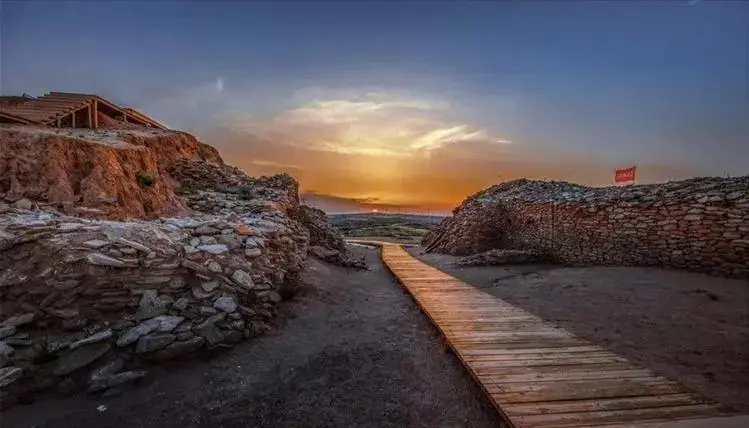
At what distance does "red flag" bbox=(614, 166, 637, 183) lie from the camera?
590 inches

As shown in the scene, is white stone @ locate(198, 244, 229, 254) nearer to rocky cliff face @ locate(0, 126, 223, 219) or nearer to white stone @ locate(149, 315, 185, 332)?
white stone @ locate(149, 315, 185, 332)

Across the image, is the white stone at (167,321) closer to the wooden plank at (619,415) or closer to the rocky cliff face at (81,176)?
the rocky cliff face at (81,176)

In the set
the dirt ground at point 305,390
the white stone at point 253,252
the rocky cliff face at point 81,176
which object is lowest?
the dirt ground at point 305,390

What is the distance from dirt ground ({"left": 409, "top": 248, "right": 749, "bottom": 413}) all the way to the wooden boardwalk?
0.75 m

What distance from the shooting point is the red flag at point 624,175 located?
1500 cm

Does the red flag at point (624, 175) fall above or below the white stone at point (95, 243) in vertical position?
above

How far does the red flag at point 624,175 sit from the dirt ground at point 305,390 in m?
13.0

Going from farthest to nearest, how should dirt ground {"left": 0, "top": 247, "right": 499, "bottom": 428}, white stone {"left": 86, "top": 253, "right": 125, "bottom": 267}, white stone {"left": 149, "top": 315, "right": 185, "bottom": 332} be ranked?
white stone {"left": 86, "top": 253, "right": 125, "bottom": 267} → white stone {"left": 149, "top": 315, "right": 185, "bottom": 332} → dirt ground {"left": 0, "top": 247, "right": 499, "bottom": 428}

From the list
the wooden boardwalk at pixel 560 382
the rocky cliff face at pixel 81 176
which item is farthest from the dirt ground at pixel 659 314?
the rocky cliff face at pixel 81 176

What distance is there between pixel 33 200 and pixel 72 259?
145 inches

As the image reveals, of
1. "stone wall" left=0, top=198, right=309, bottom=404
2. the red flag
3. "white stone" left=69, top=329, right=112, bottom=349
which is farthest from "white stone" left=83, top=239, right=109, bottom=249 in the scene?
the red flag

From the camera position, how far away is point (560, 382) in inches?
171

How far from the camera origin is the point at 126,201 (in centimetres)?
904

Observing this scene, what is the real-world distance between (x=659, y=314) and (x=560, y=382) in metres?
4.81
